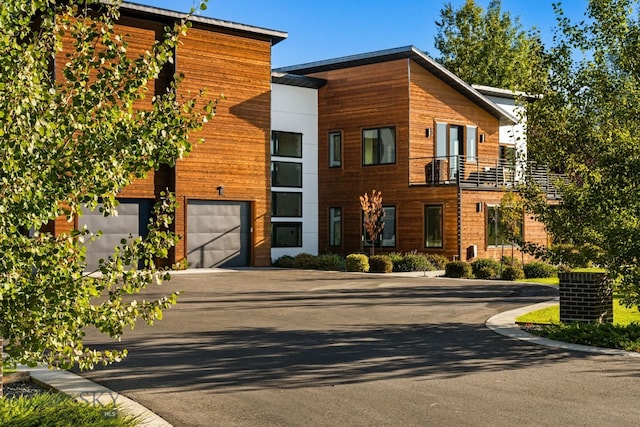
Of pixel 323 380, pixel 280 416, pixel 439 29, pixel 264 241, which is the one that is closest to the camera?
pixel 280 416

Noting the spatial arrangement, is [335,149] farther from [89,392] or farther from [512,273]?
[89,392]

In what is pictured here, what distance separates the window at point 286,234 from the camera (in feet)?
113

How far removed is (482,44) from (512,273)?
3653cm

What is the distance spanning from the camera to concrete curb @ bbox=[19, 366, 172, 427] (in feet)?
24.9

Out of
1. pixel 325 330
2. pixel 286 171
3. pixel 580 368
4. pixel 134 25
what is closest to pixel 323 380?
→ pixel 580 368

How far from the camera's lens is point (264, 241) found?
3241 cm

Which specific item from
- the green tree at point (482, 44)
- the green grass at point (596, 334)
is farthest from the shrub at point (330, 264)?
the green tree at point (482, 44)

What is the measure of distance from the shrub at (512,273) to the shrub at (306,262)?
7.84m

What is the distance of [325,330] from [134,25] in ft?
60.0

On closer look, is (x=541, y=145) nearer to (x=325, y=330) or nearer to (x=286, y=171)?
(x=325, y=330)

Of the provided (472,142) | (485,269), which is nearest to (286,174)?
(472,142)

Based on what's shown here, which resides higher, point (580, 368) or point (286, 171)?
point (286, 171)

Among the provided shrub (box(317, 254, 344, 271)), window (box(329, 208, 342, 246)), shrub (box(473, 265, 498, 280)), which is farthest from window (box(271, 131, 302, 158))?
shrub (box(473, 265, 498, 280))

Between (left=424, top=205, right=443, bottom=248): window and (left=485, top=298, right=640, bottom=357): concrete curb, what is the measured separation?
1492 cm
